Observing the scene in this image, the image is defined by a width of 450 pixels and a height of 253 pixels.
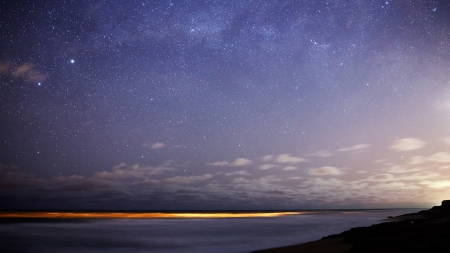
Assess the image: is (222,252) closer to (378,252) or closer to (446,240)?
(378,252)

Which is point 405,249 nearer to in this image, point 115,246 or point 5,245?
point 115,246

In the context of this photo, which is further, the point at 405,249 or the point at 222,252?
the point at 222,252

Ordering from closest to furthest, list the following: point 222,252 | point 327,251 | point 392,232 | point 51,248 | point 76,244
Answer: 1. point 327,251
2. point 392,232
3. point 222,252
4. point 51,248
5. point 76,244

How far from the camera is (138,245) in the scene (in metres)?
28.5

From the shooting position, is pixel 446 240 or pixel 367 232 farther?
pixel 367 232

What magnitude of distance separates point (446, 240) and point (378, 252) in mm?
2365

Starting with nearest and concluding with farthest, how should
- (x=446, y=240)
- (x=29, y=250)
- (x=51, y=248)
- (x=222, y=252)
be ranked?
(x=446, y=240), (x=222, y=252), (x=29, y=250), (x=51, y=248)

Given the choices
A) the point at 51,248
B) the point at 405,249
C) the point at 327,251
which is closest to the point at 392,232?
the point at 327,251

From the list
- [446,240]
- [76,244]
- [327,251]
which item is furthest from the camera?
[76,244]

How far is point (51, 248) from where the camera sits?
27156mm

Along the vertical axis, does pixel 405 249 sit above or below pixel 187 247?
above

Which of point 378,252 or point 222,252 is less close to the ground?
point 378,252

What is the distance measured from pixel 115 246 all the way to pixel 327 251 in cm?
1902

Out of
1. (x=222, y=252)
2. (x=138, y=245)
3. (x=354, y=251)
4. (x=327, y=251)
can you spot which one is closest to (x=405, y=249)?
(x=354, y=251)
